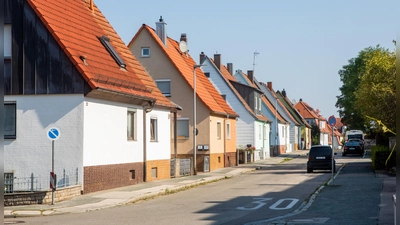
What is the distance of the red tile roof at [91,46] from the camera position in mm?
23913

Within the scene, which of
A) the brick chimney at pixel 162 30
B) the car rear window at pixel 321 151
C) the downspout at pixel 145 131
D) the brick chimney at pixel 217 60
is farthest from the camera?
the brick chimney at pixel 217 60

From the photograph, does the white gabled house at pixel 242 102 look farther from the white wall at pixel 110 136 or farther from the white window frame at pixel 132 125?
the white window frame at pixel 132 125

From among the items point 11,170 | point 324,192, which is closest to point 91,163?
point 11,170

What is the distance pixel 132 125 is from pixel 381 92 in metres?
15.4

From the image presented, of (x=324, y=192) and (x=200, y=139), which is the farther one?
(x=200, y=139)

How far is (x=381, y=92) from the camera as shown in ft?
122

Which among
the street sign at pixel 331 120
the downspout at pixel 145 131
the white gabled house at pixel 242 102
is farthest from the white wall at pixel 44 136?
the white gabled house at pixel 242 102

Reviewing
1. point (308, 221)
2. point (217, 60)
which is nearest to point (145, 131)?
point (308, 221)

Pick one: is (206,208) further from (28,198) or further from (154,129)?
(154,129)

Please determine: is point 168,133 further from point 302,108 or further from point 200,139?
point 302,108

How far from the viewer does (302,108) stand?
13525 cm

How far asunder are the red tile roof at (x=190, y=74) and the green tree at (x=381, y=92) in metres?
9.92

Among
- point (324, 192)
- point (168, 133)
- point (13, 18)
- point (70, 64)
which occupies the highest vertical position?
point (13, 18)

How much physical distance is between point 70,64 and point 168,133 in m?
11.6
